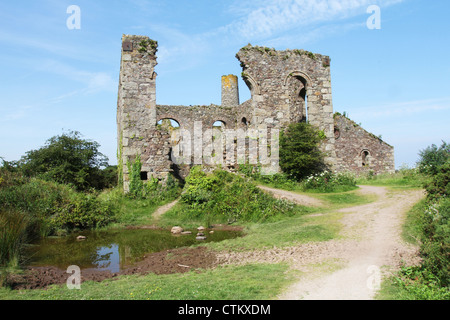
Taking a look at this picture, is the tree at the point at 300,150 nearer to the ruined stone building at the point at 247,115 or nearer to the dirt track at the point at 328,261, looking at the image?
the ruined stone building at the point at 247,115

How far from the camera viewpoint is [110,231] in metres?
10.0

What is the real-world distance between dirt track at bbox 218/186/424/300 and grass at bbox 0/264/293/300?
0.35 meters

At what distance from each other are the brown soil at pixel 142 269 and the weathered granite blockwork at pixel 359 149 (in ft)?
56.2


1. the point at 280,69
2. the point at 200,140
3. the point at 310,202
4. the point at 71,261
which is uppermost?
the point at 280,69

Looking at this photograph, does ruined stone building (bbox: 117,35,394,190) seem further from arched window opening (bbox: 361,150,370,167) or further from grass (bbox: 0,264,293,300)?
grass (bbox: 0,264,293,300)

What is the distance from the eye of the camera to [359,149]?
22.0m

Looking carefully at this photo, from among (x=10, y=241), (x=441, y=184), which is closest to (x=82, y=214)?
(x=10, y=241)

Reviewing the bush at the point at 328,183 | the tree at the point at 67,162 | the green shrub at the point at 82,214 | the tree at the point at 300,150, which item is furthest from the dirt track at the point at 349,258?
the tree at the point at 67,162

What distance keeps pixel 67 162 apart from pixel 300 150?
11.3 metres

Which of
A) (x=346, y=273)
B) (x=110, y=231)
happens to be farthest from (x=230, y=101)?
(x=346, y=273)

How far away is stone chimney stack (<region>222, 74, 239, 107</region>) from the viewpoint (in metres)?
27.0
